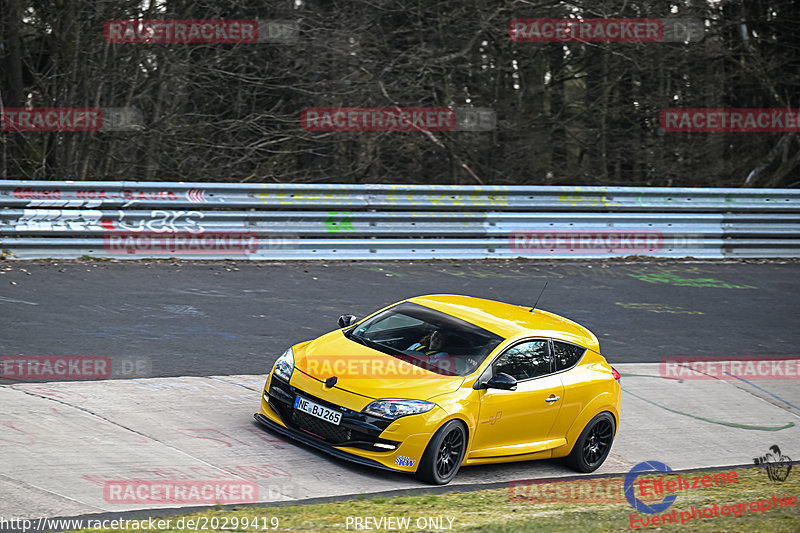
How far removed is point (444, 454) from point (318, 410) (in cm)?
109

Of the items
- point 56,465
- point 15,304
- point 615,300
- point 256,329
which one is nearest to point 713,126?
point 615,300

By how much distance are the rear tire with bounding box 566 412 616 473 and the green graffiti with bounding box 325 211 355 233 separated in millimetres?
8216

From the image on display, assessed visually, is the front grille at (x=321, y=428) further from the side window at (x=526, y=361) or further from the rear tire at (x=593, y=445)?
the rear tire at (x=593, y=445)

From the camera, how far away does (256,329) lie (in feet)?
38.8

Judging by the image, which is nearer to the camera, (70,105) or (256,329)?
(256,329)

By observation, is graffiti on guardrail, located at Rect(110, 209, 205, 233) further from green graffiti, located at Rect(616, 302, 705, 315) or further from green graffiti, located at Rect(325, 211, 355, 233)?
green graffiti, located at Rect(616, 302, 705, 315)

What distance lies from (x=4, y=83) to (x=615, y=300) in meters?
11.7

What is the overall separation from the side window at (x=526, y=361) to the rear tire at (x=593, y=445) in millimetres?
744

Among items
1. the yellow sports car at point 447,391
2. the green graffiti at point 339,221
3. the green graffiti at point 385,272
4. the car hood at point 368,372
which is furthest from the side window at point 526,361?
the green graffiti at point 339,221

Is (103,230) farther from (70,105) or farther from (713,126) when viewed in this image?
(713,126)

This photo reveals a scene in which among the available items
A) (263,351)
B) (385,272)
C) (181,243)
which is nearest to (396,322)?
(263,351)

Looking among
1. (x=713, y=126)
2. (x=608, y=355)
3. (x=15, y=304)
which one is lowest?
(x=608, y=355)

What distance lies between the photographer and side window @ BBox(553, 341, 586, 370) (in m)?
8.71

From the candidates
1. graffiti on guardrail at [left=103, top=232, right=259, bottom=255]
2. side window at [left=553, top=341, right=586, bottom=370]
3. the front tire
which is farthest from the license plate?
graffiti on guardrail at [left=103, top=232, right=259, bottom=255]
